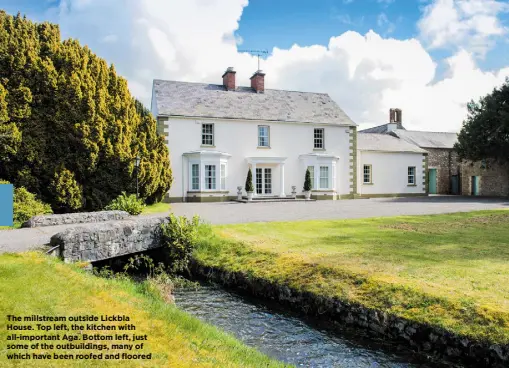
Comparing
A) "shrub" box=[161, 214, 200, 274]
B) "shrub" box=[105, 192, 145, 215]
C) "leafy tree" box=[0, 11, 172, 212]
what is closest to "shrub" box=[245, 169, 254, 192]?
"leafy tree" box=[0, 11, 172, 212]

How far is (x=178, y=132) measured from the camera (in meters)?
Result: 27.0

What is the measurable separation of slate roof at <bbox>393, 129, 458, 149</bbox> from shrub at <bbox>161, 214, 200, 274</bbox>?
108 ft

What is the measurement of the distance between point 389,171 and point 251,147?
39.5 feet

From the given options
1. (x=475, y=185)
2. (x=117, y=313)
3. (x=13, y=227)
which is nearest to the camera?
(x=117, y=313)

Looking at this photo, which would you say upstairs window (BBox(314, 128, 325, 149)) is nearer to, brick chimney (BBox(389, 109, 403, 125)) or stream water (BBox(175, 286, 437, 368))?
brick chimney (BBox(389, 109, 403, 125))

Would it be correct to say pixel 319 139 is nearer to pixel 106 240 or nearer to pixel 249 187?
pixel 249 187

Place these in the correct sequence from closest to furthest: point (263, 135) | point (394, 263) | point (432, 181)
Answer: point (394, 263)
point (263, 135)
point (432, 181)

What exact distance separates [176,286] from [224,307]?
1923mm

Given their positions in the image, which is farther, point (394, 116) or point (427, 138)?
point (394, 116)

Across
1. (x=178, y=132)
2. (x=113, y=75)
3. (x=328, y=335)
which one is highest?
(x=113, y=75)

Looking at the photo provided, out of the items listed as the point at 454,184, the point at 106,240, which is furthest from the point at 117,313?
the point at 454,184

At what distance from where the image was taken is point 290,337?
21.1 ft

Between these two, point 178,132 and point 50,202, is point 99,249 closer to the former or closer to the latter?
point 50,202

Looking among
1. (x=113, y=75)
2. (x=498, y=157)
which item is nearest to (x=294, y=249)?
(x=113, y=75)
